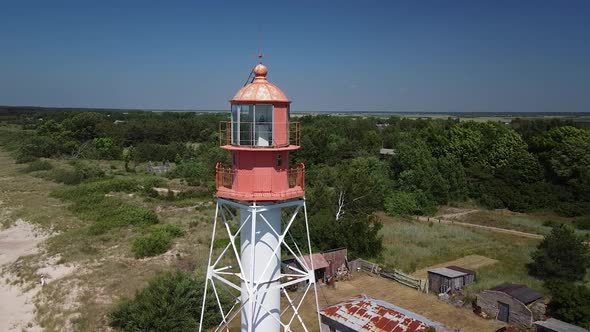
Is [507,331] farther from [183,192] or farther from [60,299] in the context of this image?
[183,192]

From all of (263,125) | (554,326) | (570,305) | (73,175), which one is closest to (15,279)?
(263,125)

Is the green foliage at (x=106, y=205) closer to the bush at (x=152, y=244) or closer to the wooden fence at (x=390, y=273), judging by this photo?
the bush at (x=152, y=244)

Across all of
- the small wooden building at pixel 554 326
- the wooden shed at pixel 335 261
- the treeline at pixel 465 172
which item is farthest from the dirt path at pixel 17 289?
the small wooden building at pixel 554 326

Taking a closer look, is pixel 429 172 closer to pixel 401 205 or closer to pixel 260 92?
pixel 401 205

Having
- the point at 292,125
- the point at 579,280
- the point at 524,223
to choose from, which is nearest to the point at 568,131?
the point at 524,223

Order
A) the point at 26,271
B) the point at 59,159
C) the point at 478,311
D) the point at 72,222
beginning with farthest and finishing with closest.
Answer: the point at 59,159
the point at 72,222
the point at 26,271
the point at 478,311

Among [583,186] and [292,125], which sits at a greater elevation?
[292,125]
